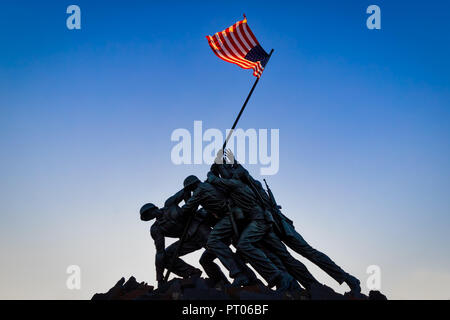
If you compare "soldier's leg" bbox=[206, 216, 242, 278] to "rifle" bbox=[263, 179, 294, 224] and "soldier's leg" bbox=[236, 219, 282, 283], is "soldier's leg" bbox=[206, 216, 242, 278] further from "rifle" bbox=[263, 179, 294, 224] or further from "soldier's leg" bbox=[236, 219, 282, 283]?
"rifle" bbox=[263, 179, 294, 224]

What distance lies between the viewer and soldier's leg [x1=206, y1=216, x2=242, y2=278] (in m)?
11.1

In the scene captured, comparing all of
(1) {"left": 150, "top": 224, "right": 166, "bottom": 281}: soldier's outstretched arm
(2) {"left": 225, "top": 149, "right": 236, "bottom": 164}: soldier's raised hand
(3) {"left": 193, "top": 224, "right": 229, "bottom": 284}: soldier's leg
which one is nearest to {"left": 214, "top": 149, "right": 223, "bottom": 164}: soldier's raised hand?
(2) {"left": 225, "top": 149, "right": 236, "bottom": 164}: soldier's raised hand

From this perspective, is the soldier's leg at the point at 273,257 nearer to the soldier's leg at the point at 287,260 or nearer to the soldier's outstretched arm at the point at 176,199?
the soldier's leg at the point at 287,260

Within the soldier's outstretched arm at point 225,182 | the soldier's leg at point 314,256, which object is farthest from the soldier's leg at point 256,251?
the soldier's outstretched arm at point 225,182

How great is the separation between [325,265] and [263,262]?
1565 mm

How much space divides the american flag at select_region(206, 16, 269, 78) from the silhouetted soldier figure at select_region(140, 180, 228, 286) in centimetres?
346

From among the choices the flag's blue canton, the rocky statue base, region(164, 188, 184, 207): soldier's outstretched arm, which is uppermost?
the flag's blue canton

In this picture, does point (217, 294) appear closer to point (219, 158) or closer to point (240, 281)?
point (240, 281)

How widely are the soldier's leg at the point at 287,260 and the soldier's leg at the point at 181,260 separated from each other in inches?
69.0

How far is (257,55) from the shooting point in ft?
42.9

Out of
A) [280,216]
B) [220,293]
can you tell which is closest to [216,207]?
[280,216]

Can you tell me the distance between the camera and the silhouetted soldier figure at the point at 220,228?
11.1 meters
